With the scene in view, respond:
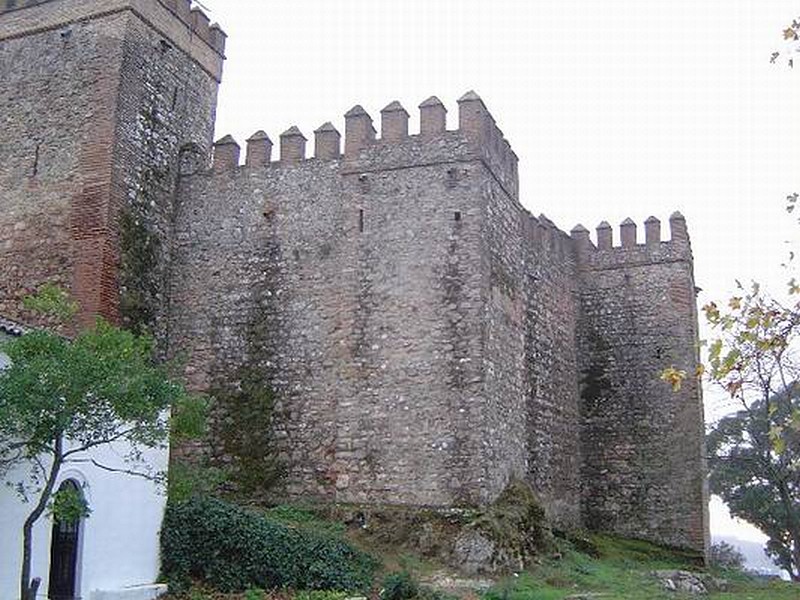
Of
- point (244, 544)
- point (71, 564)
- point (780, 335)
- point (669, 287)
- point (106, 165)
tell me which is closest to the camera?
point (780, 335)

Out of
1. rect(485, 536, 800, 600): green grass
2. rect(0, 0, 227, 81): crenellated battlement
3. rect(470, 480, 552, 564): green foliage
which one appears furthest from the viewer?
rect(0, 0, 227, 81): crenellated battlement

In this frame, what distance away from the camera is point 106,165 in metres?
19.8

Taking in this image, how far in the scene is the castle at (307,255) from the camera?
62.1 ft

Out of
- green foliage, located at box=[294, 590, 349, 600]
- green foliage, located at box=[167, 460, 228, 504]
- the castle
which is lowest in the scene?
green foliage, located at box=[294, 590, 349, 600]

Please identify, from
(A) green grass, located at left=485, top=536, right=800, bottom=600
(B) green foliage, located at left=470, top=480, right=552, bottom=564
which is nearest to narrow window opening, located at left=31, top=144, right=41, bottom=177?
(B) green foliage, located at left=470, top=480, right=552, bottom=564

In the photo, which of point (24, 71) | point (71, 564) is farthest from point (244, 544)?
point (24, 71)

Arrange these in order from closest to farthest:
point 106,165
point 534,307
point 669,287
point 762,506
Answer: point 106,165
point 534,307
point 669,287
point 762,506

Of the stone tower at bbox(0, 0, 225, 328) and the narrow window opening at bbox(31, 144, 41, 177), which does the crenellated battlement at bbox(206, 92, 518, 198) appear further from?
the narrow window opening at bbox(31, 144, 41, 177)

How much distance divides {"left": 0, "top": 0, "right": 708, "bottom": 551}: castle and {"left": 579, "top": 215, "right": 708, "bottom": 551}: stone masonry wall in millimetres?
186

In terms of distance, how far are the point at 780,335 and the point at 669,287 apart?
16.9m

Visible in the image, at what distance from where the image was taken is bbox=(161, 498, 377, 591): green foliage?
51.4 feet

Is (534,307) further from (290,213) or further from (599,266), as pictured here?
(290,213)

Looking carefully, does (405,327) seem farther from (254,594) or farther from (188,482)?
(254,594)

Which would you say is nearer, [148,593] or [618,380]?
[148,593]
